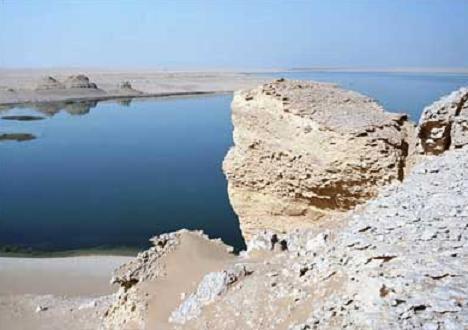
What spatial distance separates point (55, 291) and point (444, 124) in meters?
13.6

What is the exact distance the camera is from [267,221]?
13789 millimetres

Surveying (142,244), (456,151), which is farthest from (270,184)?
(142,244)

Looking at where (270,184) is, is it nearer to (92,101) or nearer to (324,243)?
(324,243)

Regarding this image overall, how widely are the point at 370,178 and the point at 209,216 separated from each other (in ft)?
48.7

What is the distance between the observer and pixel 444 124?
10.8 metres

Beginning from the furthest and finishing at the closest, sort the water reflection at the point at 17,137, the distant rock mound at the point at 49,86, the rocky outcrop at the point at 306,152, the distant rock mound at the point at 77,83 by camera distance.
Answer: the distant rock mound at the point at 77,83 → the distant rock mound at the point at 49,86 → the water reflection at the point at 17,137 → the rocky outcrop at the point at 306,152

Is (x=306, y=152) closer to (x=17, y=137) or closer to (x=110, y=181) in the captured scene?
(x=110, y=181)

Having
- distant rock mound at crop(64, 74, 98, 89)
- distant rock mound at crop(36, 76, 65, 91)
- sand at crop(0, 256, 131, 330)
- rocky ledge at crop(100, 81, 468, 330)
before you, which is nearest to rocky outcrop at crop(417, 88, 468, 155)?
rocky ledge at crop(100, 81, 468, 330)

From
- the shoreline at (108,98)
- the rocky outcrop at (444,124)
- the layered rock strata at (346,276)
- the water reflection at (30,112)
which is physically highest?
the rocky outcrop at (444,124)

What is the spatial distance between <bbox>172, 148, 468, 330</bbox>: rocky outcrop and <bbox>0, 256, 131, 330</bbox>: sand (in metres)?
7.74

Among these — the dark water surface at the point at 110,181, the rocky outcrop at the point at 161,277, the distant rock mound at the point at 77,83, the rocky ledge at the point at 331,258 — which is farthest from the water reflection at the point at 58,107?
the rocky outcrop at the point at 161,277

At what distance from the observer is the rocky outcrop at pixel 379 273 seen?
473cm

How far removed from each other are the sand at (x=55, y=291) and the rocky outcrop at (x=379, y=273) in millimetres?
7739

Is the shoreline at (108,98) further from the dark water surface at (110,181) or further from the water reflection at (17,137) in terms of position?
the water reflection at (17,137)
